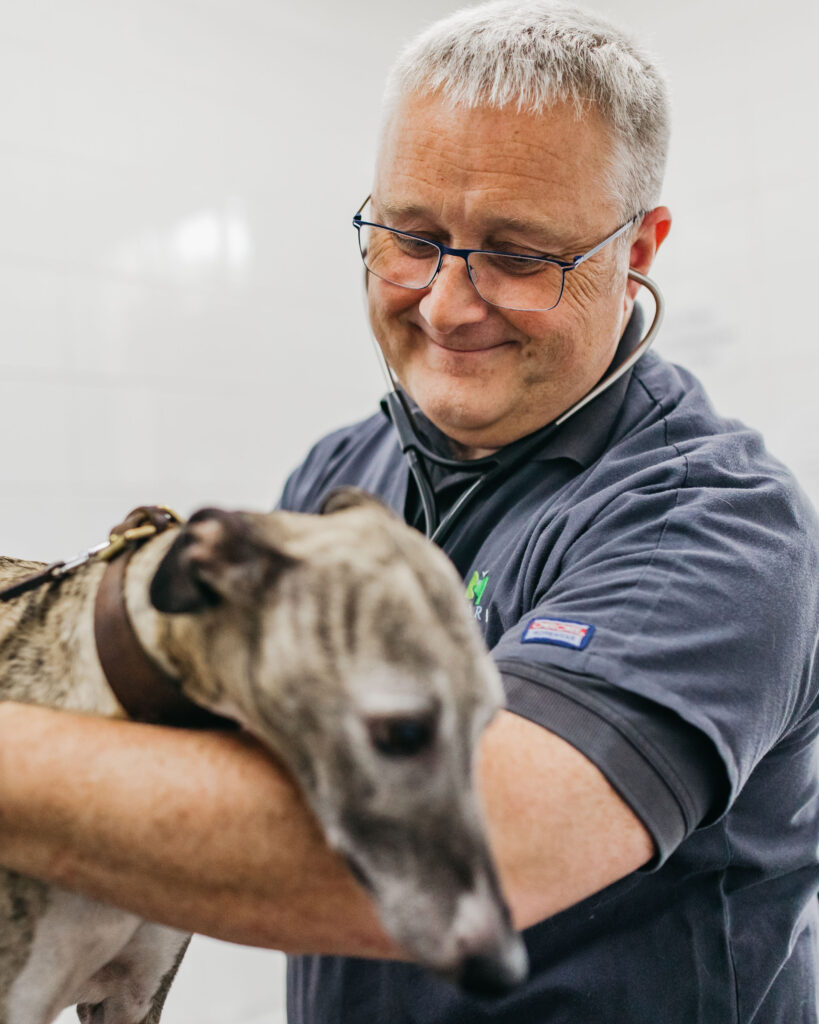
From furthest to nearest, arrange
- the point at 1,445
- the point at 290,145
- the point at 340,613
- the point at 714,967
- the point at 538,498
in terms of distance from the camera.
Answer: the point at 290,145 < the point at 1,445 < the point at 538,498 < the point at 714,967 < the point at 340,613

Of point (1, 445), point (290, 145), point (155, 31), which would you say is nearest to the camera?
point (1, 445)

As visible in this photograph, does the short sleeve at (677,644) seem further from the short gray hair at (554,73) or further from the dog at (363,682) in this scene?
the short gray hair at (554,73)

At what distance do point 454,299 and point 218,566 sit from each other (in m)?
0.64

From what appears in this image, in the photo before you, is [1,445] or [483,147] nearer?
[483,147]

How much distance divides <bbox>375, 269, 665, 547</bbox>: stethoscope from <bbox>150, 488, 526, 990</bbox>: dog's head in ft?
2.00

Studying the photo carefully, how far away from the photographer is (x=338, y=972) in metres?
1.09

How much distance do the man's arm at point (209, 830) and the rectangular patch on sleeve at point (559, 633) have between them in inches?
4.9

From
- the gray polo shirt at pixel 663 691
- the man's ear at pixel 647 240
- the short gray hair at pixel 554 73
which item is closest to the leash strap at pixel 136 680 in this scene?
the gray polo shirt at pixel 663 691

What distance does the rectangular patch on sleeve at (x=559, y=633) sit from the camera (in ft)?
2.81

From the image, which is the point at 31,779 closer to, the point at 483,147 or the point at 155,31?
the point at 483,147

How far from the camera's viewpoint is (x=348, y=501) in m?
0.74

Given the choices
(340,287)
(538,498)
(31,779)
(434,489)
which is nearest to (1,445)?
(340,287)

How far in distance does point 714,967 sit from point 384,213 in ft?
3.14

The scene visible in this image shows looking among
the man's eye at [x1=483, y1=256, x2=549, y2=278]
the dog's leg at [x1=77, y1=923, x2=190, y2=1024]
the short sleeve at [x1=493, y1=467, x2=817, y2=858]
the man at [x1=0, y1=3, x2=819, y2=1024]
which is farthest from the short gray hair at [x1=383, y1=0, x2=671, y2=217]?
the dog's leg at [x1=77, y1=923, x2=190, y2=1024]
